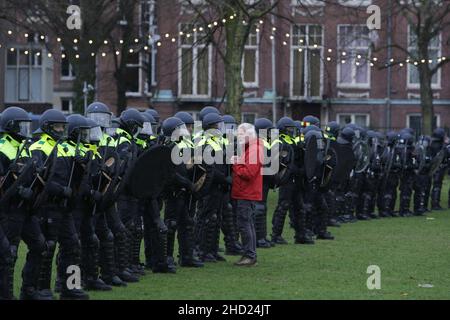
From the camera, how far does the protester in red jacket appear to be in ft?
54.5

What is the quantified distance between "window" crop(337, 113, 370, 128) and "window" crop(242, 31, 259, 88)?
3870 millimetres

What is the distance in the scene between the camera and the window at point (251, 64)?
5062 centimetres

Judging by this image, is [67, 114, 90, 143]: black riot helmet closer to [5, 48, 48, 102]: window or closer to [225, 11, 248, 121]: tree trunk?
[225, 11, 248, 121]: tree trunk

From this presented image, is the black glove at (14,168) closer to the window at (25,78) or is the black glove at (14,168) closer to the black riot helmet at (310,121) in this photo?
the black riot helmet at (310,121)

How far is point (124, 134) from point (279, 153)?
172 inches

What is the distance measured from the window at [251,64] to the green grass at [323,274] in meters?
29.2

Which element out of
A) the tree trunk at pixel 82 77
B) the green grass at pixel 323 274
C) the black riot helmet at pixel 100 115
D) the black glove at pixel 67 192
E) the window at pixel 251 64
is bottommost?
the green grass at pixel 323 274

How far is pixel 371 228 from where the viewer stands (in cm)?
2405

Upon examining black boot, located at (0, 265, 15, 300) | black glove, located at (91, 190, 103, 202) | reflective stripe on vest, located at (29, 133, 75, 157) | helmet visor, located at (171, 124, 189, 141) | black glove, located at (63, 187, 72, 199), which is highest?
helmet visor, located at (171, 124, 189, 141)

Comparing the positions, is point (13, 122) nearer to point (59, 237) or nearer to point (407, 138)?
point (59, 237)

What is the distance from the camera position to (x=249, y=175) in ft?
54.6

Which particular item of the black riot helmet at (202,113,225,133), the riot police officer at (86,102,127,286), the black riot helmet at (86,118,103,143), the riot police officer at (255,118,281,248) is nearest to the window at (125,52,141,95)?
the riot police officer at (255,118,281,248)

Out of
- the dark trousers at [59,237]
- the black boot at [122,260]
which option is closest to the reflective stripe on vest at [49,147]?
the dark trousers at [59,237]
